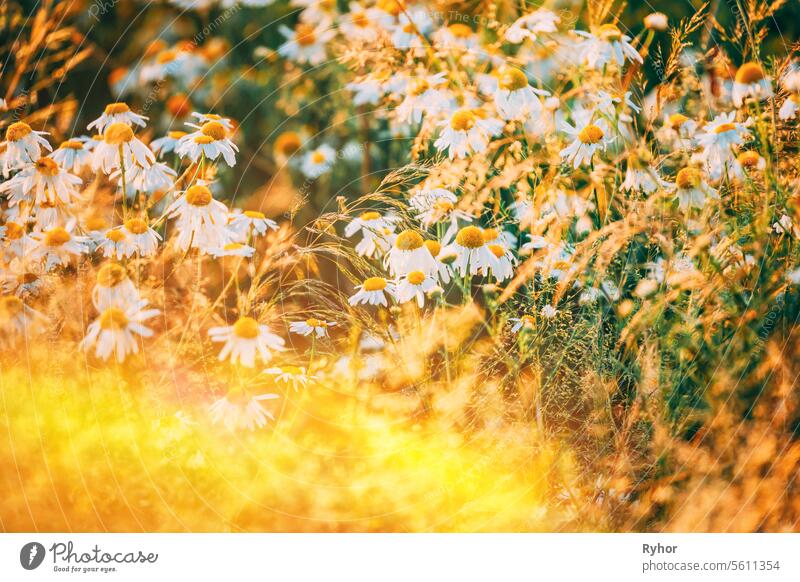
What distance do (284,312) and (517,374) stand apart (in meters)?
0.41

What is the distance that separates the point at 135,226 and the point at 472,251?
539 millimetres

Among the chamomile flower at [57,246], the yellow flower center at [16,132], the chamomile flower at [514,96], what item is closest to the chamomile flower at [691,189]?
the chamomile flower at [514,96]

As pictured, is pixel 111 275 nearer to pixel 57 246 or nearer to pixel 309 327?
pixel 57 246

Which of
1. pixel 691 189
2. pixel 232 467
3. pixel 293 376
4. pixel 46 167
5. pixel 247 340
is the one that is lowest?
pixel 232 467

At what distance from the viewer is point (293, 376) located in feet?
3.17

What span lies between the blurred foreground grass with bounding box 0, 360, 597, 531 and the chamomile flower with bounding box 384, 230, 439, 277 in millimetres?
248

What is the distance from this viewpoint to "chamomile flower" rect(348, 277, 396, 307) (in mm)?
958

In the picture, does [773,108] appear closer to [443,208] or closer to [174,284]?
[443,208]

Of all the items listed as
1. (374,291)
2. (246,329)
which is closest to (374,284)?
(374,291)

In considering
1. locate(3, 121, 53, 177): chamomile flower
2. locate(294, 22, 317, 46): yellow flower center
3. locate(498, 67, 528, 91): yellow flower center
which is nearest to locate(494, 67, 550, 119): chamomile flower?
locate(498, 67, 528, 91): yellow flower center

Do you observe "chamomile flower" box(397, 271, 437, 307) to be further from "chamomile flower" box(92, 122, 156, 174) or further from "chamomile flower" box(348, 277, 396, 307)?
"chamomile flower" box(92, 122, 156, 174)
